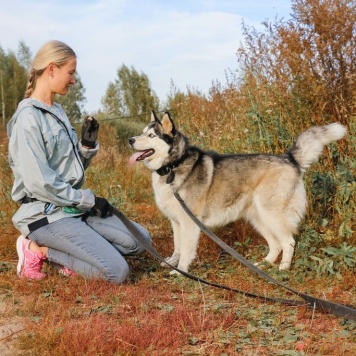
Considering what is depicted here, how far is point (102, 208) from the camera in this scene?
155 inches

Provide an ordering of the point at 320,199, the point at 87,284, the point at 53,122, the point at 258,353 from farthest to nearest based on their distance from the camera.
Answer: the point at 320,199, the point at 53,122, the point at 87,284, the point at 258,353

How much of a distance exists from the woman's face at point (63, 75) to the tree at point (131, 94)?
1811 cm

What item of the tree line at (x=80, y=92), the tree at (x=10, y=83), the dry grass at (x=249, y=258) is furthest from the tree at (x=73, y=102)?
the dry grass at (x=249, y=258)

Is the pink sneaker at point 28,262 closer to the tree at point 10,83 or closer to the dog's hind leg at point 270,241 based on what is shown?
the dog's hind leg at point 270,241

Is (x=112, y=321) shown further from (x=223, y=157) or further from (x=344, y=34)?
(x=344, y=34)

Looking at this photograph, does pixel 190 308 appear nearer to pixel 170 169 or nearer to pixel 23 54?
pixel 170 169

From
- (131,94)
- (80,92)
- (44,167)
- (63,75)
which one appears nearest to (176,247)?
(44,167)

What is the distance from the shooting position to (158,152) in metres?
4.73

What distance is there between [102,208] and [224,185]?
50.6 inches

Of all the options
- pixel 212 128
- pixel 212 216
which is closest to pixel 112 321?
pixel 212 216

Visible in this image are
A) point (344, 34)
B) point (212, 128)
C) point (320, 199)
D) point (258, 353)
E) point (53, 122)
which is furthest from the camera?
point (212, 128)

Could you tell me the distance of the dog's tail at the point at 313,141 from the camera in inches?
171

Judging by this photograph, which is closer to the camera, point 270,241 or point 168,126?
point 168,126

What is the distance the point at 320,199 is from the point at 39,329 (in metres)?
3.18
